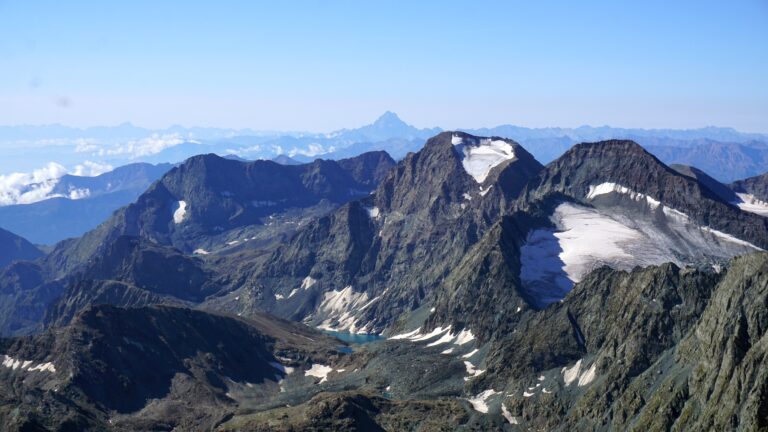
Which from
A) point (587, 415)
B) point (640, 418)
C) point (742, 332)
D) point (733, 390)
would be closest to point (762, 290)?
point (742, 332)

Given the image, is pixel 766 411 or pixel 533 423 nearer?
pixel 766 411

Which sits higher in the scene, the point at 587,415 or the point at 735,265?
the point at 735,265

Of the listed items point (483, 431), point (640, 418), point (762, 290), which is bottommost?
point (483, 431)

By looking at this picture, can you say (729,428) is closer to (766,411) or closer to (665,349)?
(766,411)

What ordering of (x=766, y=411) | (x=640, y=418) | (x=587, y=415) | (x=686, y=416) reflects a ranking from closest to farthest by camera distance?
1. (x=766, y=411)
2. (x=686, y=416)
3. (x=640, y=418)
4. (x=587, y=415)

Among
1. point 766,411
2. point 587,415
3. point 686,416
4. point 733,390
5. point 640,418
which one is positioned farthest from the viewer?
point 587,415

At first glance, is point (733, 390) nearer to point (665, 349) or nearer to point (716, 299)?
point (716, 299)

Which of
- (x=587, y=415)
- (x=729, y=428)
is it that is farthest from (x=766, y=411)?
(x=587, y=415)

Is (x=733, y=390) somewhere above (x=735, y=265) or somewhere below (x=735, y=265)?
below

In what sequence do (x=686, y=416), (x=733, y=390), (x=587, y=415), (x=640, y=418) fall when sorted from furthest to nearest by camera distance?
(x=587, y=415) → (x=640, y=418) → (x=686, y=416) → (x=733, y=390)
